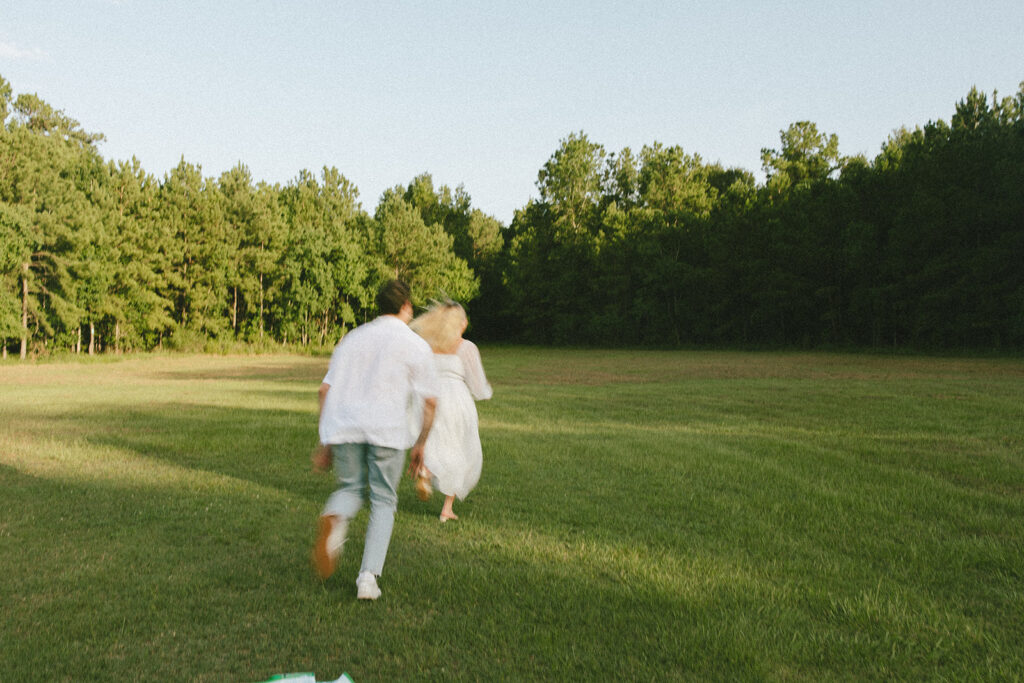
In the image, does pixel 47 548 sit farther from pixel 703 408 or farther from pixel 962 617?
pixel 703 408

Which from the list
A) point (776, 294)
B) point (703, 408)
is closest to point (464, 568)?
point (703, 408)

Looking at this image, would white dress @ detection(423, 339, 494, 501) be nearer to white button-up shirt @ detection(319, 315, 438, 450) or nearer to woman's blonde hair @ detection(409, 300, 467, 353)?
woman's blonde hair @ detection(409, 300, 467, 353)

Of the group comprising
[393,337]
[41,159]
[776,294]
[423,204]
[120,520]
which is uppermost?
[423,204]

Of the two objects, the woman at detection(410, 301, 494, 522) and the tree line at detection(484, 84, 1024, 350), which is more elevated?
the tree line at detection(484, 84, 1024, 350)

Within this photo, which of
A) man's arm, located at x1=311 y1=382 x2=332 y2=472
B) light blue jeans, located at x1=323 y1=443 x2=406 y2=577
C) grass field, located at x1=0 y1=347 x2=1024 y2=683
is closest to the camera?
grass field, located at x1=0 y1=347 x2=1024 y2=683

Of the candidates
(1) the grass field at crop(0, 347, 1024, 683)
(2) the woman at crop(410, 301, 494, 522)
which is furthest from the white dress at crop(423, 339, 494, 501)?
(1) the grass field at crop(0, 347, 1024, 683)

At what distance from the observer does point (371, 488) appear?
14.2 feet

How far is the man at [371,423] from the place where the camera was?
424 cm

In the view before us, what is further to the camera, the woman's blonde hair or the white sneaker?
the woman's blonde hair

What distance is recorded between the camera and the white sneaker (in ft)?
13.6

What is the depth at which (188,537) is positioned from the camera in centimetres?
548

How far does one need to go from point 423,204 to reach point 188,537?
76.1 meters

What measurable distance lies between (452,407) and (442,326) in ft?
2.72

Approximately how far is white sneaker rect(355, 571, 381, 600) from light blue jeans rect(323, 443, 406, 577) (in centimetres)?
5
